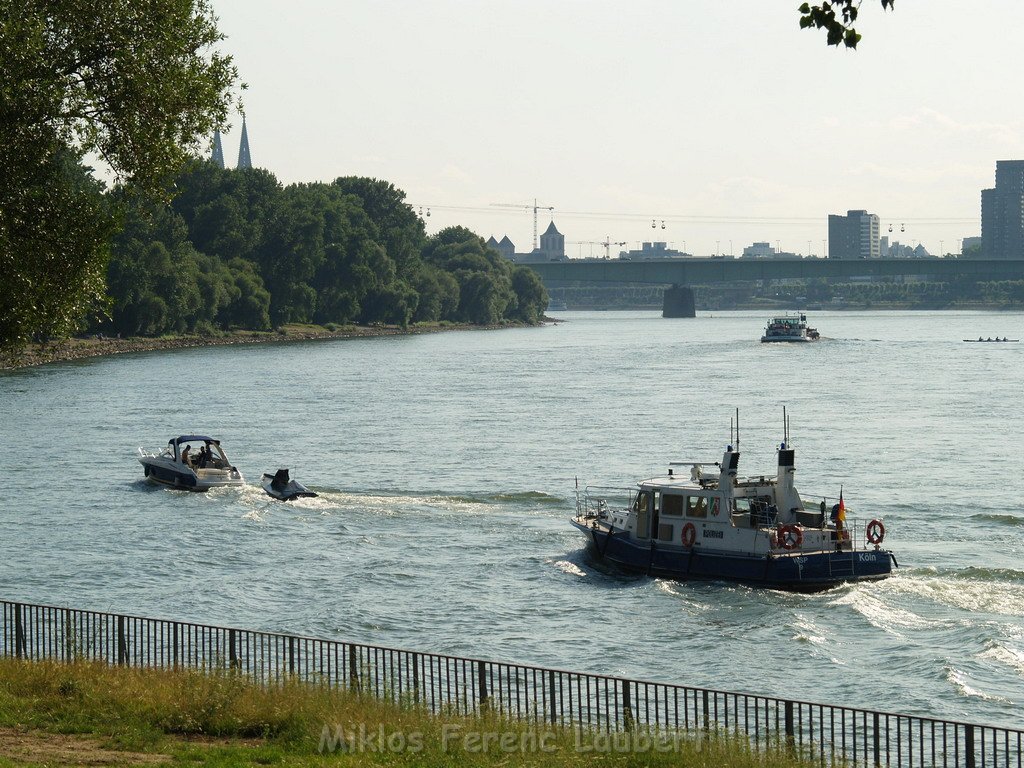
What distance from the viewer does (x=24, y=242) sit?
2866cm

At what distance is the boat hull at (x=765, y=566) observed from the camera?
42531 millimetres

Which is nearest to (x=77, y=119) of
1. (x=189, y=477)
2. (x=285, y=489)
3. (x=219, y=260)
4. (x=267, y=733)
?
(x=267, y=733)

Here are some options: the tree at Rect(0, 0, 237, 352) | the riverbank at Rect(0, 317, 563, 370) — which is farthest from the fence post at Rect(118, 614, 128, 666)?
the riverbank at Rect(0, 317, 563, 370)

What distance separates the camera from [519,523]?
53875 millimetres

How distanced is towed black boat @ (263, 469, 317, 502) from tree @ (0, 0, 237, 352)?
28.4 m

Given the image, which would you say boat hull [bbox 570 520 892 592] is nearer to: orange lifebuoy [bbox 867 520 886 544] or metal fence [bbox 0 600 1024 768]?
orange lifebuoy [bbox 867 520 886 544]

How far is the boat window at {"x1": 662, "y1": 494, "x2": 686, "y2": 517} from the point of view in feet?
148

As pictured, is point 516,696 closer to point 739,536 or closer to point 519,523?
point 739,536

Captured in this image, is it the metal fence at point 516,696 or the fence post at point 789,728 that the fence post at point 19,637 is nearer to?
the metal fence at point 516,696

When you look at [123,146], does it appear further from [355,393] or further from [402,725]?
[355,393]

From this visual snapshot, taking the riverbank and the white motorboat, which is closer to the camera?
the white motorboat

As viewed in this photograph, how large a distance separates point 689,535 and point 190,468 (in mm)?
26100

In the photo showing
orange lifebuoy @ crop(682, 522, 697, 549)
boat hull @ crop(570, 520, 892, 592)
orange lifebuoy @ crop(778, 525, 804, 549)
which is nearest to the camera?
boat hull @ crop(570, 520, 892, 592)

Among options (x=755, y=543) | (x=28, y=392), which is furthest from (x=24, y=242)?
(x=28, y=392)
